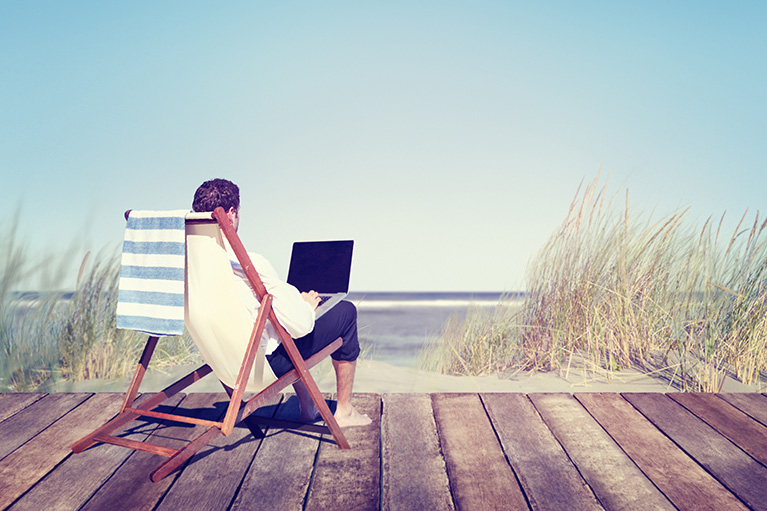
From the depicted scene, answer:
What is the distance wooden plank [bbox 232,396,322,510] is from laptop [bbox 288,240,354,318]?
2.03 feet

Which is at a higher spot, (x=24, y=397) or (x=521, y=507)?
(x=521, y=507)

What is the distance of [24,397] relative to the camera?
3.02 meters

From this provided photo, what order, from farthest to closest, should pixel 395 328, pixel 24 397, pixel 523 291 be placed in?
pixel 395 328 → pixel 523 291 → pixel 24 397

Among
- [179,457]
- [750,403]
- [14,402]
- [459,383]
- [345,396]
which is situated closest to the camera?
[179,457]

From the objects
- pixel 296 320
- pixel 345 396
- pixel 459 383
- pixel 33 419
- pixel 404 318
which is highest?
pixel 296 320

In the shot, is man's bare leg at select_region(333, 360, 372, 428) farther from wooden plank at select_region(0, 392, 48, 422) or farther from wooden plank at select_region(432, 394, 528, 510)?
wooden plank at select_region(0, 392, 48, 422)

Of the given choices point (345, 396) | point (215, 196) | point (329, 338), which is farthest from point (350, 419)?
point (215, 196)

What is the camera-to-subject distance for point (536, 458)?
213cm

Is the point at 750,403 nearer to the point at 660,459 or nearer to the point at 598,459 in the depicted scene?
the point at 660,459

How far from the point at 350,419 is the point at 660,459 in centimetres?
133

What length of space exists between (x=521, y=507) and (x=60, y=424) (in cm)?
219

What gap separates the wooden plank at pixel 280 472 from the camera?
1806 millimetres

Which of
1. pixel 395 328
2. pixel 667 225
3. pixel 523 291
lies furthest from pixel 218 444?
pixel 395 328

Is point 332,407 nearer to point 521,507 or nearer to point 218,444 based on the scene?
point 218,444
